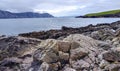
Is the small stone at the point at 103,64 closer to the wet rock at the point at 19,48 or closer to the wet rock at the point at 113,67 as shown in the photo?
the wet rock at the point at 113,67

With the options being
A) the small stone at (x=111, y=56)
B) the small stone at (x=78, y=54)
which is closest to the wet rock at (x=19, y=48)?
the small stone at (x=78, y=54)

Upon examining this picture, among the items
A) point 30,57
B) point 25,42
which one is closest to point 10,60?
point 30,57

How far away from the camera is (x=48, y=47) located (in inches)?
963

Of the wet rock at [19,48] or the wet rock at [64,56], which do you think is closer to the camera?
the wet rock at [64,56]

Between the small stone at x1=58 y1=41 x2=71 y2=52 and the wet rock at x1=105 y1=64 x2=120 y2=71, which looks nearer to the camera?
the wet rock at x1=105 y1=64 x2=120 y2=71

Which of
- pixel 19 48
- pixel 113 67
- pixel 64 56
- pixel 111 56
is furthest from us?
pixel 19 48

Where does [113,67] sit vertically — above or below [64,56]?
below

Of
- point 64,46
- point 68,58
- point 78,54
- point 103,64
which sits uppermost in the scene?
point 64,46

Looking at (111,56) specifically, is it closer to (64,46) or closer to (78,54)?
(78,54)

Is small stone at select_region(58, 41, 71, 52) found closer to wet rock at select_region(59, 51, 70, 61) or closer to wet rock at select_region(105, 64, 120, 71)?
wet rock at select_region(59, 51, 70, 61)

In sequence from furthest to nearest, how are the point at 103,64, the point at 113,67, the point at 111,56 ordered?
the point at 111,56
the point at 103,64
the point at 113,67

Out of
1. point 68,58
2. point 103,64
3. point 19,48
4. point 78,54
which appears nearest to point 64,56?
point 68,58

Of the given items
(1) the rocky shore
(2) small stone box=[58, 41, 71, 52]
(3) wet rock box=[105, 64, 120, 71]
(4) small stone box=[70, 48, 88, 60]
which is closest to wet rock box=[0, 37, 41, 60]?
(1) the rocky shore

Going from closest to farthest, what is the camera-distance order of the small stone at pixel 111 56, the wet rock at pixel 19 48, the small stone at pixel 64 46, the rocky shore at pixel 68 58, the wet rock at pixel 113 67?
the wet rock at pixel 113 67, the rocky shore at pixel 68 58, the small stone at pixel 111 56, the small stone at pixel 64 46, the wet rock at pixel 19 48
